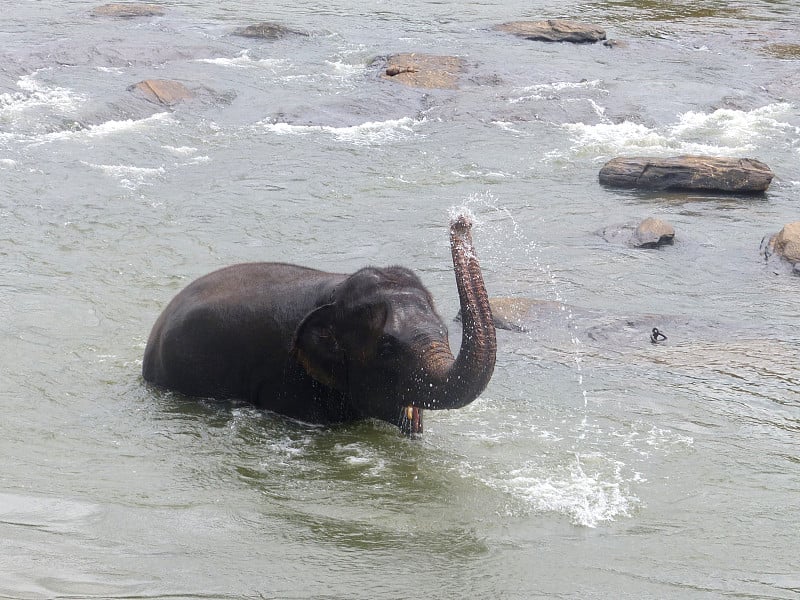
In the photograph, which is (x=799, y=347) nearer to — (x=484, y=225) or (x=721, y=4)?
(x=484, y=225)

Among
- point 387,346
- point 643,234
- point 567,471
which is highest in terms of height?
point 387,346

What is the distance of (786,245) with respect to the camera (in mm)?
9867

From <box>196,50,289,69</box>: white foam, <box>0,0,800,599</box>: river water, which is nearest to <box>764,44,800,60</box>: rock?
<box>0,0,800,599</box>: river water

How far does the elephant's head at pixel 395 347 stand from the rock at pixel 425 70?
10127mm

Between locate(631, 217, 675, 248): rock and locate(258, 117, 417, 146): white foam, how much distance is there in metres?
3.94

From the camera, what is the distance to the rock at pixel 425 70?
15.9 meters

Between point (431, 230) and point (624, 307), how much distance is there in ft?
7.84

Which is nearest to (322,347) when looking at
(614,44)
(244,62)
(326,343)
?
(326,343)

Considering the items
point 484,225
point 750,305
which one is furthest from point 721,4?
point 750,305

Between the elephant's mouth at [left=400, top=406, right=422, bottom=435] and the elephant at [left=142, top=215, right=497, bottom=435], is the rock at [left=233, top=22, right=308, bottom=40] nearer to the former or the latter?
the elephant at [left=142, top=215, right=497, bottom=435]

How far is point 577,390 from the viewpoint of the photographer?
7066mm

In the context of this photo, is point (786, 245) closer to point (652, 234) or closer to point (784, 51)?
point (652, 234)

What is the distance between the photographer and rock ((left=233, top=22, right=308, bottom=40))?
61.7 feet

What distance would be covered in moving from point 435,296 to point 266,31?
434 inches
